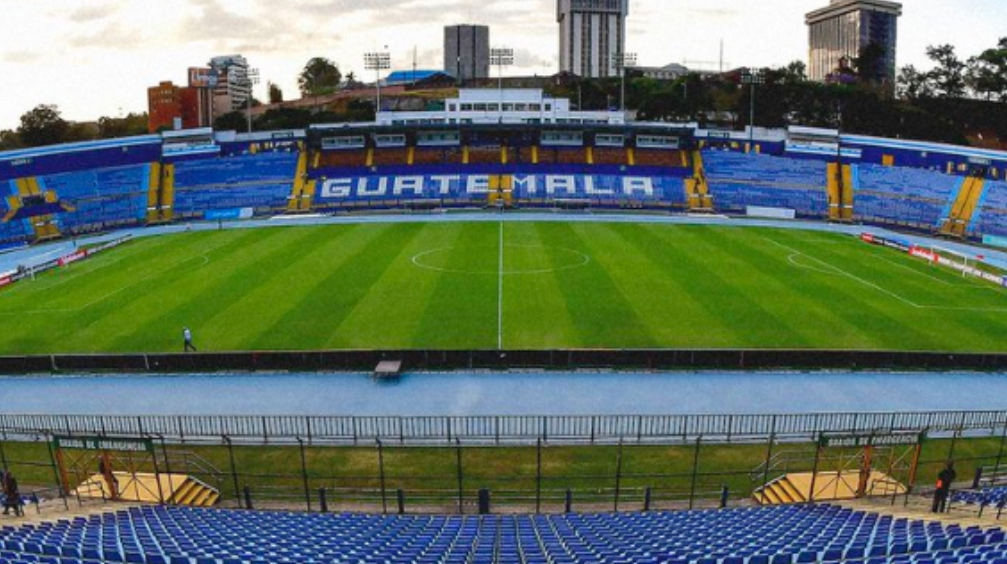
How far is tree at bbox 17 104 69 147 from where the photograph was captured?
4245 inches

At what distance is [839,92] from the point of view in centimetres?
10125

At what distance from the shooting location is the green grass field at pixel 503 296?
108ft

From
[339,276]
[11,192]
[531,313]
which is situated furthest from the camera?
[11,192]

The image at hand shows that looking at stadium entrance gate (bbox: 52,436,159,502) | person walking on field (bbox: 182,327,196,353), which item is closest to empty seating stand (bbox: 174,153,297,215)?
person walking on field (bbox: 182,327,196,353)

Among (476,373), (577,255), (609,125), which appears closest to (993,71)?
(609,125)

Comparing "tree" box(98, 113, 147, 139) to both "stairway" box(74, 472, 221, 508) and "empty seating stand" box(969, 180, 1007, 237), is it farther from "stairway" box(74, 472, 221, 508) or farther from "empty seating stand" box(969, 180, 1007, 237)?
"stairway" box(74, 472, 221, 508)

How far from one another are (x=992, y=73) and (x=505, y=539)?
11272 centimetres

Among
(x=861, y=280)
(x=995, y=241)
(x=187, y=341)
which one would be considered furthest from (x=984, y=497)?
(x=995, y=241)

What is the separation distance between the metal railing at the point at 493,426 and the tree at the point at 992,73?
95.4 meters

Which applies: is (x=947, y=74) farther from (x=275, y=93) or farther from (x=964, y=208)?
(x=275, y=93)

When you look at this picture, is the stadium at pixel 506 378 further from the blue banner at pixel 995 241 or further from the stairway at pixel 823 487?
the blue banner at pixel 995 241

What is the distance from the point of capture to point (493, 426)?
24078 millimetres

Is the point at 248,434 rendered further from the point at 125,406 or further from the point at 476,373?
the point at 476,373

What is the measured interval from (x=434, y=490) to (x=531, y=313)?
54.8 feet
